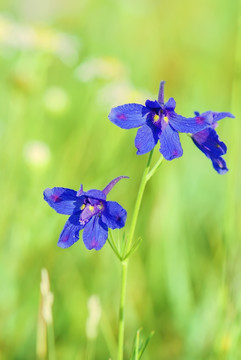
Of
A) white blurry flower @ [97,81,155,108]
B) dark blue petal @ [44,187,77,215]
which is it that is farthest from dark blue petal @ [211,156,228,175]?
white blurry flower @ [97,81,155,108]

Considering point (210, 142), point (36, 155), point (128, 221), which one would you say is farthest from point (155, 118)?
point (128, 221)

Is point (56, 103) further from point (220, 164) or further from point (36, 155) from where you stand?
point (220, 164)

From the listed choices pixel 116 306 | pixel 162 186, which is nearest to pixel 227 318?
pixel 116 306

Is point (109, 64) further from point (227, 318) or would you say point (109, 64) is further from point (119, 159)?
point (227, 318)

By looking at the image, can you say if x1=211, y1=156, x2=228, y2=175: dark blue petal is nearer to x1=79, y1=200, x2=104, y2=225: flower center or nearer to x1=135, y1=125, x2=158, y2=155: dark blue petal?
x1=135, y1=125, x2=158, y2=155: dark blue petal

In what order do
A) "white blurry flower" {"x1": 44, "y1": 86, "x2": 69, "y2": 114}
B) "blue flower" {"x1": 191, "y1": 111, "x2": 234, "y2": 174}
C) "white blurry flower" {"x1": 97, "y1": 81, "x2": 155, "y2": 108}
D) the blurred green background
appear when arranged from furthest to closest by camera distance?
"white blurry flower" {"x1": 97, "y1": 81, "x2": 155, "y2": 108}, "white blurry flower" {"x1": 44, "y1": 86, "x2": 69, "y2": 114}, the blurred green background, "blue flower" {"x1": 191, "y1": 111, "x2": 234, "y2": 174}

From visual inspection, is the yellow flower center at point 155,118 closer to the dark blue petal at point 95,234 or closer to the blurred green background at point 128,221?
the dark blue petal at point 95,234

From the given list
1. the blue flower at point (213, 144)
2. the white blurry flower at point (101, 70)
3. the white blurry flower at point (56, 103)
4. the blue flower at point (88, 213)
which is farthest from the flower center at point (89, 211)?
the white blurry flower at point (101, 70)
